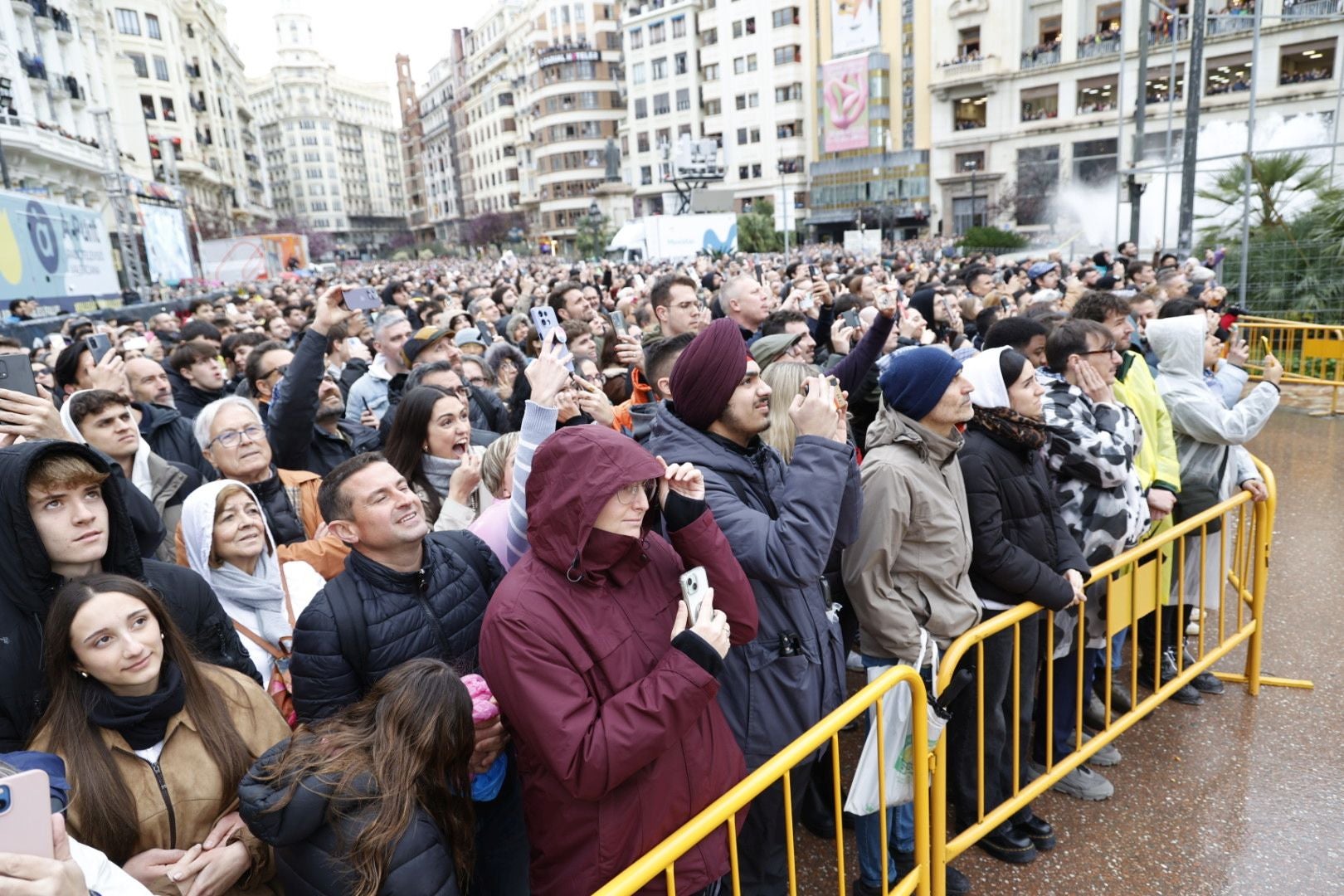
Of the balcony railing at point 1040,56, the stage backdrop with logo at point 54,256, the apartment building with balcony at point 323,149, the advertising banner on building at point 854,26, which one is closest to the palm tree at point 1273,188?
the stage backdrop with logo at point 54,256

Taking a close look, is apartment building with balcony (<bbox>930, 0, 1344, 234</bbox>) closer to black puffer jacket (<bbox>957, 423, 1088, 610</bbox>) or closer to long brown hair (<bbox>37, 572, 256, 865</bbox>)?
black puffer jacket (<bbox>957, 423, 1088, 610</bbox>)

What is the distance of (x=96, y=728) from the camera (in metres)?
1.92

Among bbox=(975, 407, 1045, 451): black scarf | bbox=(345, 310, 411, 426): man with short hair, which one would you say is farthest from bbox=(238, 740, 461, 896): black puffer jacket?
bbox=(345, 310, 411, 426): man with short hair

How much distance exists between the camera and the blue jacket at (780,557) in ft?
7.83

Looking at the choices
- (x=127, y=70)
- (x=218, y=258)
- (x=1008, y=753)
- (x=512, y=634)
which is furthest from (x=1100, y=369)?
(x=127, y=70)

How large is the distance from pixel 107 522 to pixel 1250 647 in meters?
5.01

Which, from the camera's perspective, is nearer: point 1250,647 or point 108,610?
point 108,610

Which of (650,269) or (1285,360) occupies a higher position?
(650,269)

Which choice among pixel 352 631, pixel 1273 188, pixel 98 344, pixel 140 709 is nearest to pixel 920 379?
pixel 352 631

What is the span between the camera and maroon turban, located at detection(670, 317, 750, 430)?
259 centimetres

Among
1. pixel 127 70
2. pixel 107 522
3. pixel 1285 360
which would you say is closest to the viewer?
pixel 107 522

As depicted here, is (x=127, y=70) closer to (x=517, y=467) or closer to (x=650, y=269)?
(x=650, y=269)

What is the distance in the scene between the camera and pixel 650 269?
2773 centimetres

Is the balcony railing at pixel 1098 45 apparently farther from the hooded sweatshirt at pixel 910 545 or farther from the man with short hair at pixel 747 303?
the hooded sweatshirt at pixel 910 545
